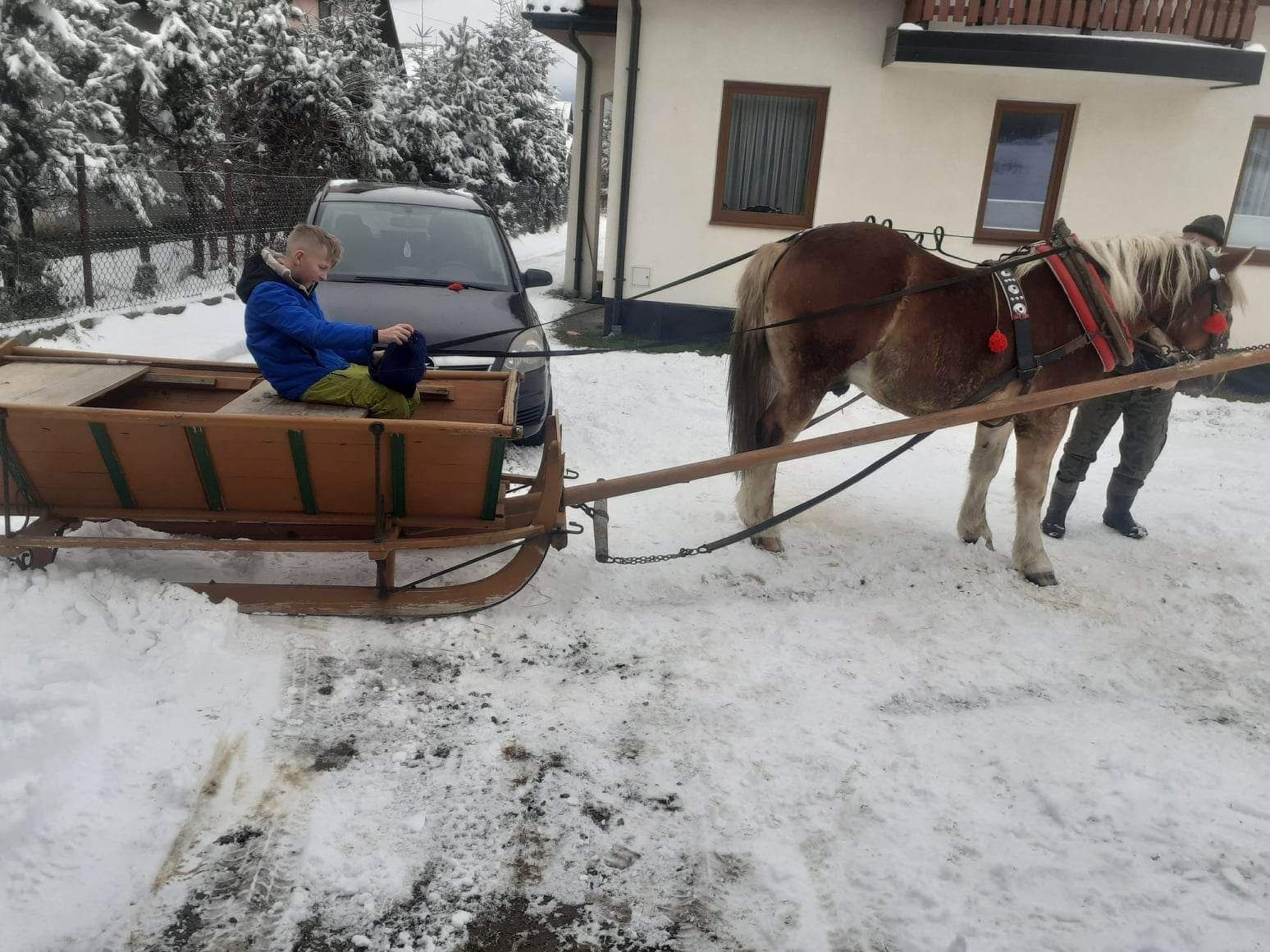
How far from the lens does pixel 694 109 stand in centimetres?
985

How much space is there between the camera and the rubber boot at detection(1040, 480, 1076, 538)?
5.46 metres

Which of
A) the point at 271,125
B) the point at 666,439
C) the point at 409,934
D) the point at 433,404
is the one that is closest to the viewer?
the point at 409,934

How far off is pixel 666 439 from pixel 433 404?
9.97 ft

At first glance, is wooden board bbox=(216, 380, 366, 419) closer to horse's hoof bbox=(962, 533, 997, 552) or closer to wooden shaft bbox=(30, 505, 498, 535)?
wooden shaft bbox=(30, 505, 498, 535)

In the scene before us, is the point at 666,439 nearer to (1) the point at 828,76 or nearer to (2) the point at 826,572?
(2) the point at 826,572

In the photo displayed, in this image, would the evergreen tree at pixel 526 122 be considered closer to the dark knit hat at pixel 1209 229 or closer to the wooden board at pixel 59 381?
the dark knit hat at pixel 1209 229

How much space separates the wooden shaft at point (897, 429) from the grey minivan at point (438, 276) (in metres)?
1.25

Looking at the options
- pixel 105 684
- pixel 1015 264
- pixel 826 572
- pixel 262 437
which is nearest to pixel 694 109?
pixel 1015 264

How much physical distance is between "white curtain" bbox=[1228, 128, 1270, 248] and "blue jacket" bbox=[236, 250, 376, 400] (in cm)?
1079

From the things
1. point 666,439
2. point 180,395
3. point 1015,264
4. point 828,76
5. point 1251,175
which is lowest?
point 666,439

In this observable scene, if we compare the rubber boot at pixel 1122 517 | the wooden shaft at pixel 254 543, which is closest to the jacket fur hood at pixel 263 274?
the wooden shaft at pixel 254 543

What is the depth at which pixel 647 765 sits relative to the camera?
2900 mm

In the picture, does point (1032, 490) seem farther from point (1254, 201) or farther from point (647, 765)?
point (1254, 201)

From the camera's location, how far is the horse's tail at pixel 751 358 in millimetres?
4617
